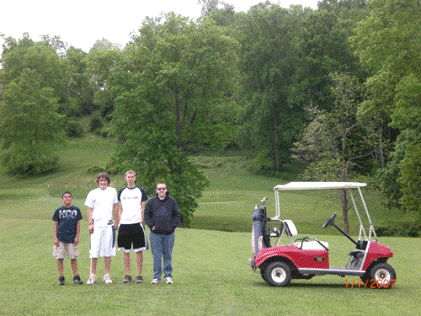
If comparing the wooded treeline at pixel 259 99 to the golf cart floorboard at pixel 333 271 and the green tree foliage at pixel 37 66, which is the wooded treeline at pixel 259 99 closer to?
the green tree foliage at pixel 37 66

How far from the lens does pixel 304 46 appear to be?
57188 mm

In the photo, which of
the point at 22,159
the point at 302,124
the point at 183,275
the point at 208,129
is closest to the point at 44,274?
the point at 183,275

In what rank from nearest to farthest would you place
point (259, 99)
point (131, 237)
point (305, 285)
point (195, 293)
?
point (195, 293), point (131, 237), point (305, 285), point (259, 99)

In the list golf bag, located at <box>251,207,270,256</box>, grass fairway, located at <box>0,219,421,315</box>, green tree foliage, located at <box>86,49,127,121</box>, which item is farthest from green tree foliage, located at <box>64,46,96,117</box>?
golf bag, located at <box>251,207,270,256</box>

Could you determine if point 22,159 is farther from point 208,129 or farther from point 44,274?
point 44,274

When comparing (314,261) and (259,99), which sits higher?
(259,99)

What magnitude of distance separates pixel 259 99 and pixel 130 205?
49.6 meters

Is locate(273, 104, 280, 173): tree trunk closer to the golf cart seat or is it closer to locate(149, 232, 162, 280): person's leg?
the golf cart seat

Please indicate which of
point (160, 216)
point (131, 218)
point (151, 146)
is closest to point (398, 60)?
point (151, 146)

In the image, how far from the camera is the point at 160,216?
9.91m

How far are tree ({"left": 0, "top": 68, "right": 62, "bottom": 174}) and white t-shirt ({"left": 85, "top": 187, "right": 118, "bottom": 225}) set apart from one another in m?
55.9

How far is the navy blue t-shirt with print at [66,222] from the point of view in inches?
391

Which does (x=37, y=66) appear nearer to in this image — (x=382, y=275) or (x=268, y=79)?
(x=268, y=79)

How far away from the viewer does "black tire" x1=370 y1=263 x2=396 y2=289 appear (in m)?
9.97
